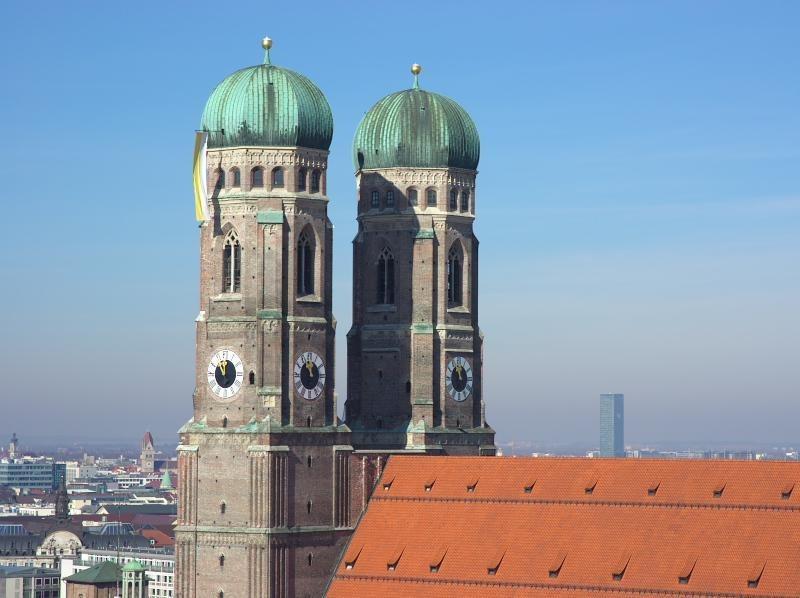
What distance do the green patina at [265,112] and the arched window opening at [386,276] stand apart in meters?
11.9

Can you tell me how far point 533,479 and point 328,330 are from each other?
1414 cm

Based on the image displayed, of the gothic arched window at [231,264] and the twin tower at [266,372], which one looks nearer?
the twin tower at [266,372]

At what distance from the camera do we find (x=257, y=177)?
113 meters

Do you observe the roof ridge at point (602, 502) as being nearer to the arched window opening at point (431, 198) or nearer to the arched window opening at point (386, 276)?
the arched window opening at point (386, 276)

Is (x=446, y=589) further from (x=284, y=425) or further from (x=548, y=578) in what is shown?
(x=284, y=425)

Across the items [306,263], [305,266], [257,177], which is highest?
[257,177]

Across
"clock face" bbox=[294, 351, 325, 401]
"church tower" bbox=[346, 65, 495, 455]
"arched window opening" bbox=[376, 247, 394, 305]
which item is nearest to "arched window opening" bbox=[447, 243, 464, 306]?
"church tower" bbox=[346, 65, 495, 455]

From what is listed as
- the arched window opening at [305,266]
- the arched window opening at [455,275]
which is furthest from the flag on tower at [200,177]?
the arched window opening at [455,275]

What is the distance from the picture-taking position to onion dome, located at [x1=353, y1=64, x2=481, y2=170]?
409 feet

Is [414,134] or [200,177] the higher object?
[414,134]

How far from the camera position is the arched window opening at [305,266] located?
4464 inches

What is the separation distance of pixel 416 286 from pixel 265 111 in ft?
53.2

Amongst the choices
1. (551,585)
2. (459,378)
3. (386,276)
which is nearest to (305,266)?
(386,276)

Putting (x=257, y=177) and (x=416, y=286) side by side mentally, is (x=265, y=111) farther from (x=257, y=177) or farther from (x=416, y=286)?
(x=416, y=286)
